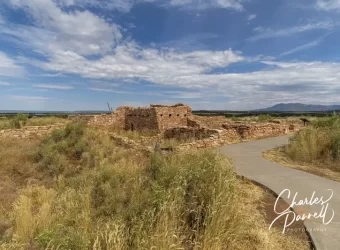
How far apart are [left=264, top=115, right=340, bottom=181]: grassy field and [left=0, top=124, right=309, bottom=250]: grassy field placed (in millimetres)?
3030

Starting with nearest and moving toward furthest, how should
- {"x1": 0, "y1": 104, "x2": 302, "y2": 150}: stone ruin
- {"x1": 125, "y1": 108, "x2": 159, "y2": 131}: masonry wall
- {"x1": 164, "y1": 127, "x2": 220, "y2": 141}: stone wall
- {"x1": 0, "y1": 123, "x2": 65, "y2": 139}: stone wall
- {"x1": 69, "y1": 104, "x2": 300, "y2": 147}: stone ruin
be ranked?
{"x1": 0, "y1": 104, "x2": 302, "y2": 150}: stone ruin → {"x1": 164, "y1": 127, "x2": 220, "y2": 141}: stone wall → {"x1": 0, "y1": 123, "x2": 65, "y2": 139}: stone wall → {"x1": 69, "y1": 104, "x2": 300, "y2": 147}: stone ruin → {"x1": 125, "y1": 108, "x2": 159, "y2": 131}: masonry wall

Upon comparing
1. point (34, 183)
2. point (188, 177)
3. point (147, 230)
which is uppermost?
point (188, 177)

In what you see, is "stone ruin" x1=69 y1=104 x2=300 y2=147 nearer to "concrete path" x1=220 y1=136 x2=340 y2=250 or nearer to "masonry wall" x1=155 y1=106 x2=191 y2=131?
"masonry wall" x1=155 y1=106 x2=191 y2=131

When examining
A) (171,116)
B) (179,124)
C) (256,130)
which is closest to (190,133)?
(256,130)

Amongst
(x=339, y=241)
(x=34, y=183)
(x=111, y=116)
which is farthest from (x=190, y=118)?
(x=339, y=241)

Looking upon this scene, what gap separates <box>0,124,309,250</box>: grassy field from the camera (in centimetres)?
342

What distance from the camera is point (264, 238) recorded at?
3.77 m

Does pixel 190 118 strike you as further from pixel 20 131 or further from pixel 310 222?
pixel 310 222

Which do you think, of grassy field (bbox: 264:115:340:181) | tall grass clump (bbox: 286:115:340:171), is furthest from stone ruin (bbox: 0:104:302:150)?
tall grass clump (bbox: 286:115:340:171)

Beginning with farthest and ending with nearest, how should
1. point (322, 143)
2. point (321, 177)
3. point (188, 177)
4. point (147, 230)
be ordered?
point (322, 143), point (321, 177), point (188, 177), point (147, 230)

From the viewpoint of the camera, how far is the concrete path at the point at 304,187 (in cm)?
389

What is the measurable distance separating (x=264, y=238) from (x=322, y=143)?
7.29 metres

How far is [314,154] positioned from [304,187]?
3928 mm

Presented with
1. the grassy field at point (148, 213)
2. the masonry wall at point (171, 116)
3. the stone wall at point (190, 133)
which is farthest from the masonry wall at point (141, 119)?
the grassy field at point (148, 213)
